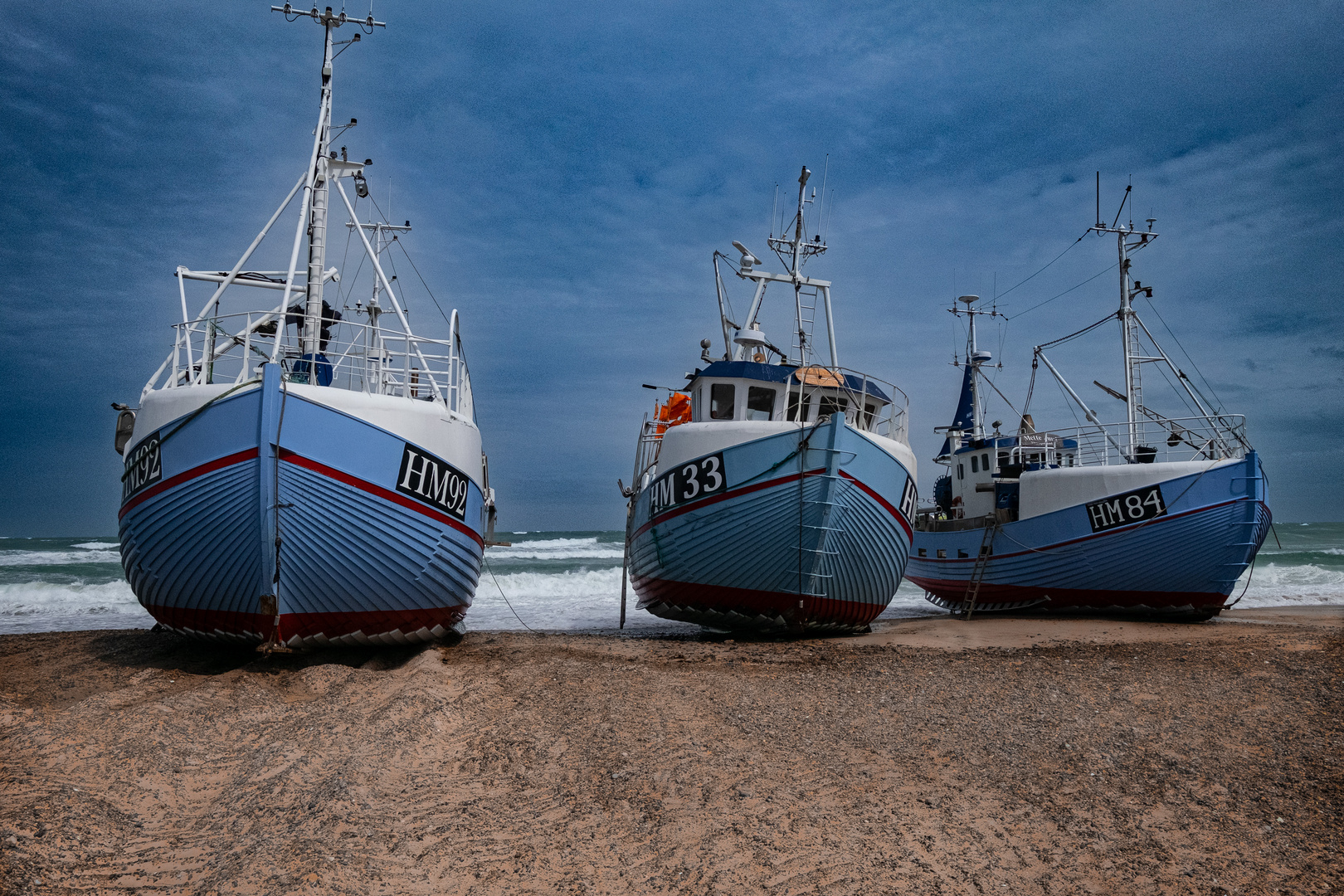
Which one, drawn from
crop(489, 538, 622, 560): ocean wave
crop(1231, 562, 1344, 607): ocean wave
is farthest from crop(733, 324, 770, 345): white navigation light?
crop(489, 538, 622, 560): ocean wave

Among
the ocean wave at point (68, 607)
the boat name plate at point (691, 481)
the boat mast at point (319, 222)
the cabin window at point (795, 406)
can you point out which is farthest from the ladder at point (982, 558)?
the ocean wave at point (68, 607)

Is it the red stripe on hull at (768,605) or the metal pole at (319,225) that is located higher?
the metal pole at (319,225)

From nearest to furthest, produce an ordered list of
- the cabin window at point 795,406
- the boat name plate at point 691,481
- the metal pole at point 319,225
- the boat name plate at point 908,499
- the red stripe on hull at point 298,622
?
the red stripe on hull at point 298,622, the metal pole at point 319,225, the boat name plate at point 691,481, the boat name plate at point 908,499, the cabin window at point 795,406

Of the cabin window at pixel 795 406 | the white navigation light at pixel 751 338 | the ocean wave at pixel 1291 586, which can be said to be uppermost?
the white navigation light at pixel 751 338

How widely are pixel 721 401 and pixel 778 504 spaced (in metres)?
3.21

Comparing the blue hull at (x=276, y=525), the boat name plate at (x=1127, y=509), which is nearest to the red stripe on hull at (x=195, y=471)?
the blue hull at (x=276, y=525)

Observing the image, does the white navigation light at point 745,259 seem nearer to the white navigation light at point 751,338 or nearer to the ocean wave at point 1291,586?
the white navigation light at point 751,338

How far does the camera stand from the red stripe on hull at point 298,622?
8.39m

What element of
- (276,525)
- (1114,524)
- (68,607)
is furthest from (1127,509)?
(68,607)

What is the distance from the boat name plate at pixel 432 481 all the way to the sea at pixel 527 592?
6.66 meters

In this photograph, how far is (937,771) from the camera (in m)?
5.16

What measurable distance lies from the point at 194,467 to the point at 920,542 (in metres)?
18.5

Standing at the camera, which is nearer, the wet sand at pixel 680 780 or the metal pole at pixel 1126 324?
the wet sand at pixel 680 780

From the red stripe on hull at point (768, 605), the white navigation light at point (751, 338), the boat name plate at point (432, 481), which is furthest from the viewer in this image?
the white navigation light at point (751, 338)
